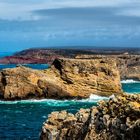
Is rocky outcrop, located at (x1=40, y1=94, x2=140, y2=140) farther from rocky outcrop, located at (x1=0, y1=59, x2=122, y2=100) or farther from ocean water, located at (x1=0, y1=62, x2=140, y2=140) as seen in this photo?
rocky outcrop, located at (x1=0, y1=59, x2=122, y2=100)

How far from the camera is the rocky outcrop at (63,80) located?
9856 cm

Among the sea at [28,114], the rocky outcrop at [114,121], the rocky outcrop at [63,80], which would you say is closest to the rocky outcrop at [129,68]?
the rocky outcrop at [63,80]

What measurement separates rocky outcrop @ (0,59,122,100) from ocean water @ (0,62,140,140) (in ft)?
7.17

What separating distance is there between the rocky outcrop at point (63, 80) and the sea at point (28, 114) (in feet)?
6.88

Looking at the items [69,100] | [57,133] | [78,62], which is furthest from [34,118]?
[57,133]

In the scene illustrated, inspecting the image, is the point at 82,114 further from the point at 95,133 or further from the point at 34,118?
the point at 34,118

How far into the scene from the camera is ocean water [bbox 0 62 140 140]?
58.8 metres

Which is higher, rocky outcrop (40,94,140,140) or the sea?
rocky outcrop (40,94,140,140)

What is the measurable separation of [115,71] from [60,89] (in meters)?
16.1

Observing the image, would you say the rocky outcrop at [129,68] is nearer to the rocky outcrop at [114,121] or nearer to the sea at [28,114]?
the sea at [28,114]

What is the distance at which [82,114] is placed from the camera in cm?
2994

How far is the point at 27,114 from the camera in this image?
260 ft

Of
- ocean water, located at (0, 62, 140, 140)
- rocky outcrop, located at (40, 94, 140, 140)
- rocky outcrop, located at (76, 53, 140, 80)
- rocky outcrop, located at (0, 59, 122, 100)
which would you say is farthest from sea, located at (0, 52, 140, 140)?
rocky outcrop, located at (76, 53, 140, 80)

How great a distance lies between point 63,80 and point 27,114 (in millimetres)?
24965
